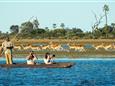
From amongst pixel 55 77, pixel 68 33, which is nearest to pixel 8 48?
pixel 55 77

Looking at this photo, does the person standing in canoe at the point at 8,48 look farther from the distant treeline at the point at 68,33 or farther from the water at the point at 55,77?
the distant treeline at the point at 68,33

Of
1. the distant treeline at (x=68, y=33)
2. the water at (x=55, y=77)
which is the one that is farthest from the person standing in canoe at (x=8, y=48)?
the distant treeline at (x=68, y=33)

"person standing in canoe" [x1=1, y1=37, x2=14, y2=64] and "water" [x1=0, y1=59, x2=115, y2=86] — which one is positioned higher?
→ "person standing in canoe" [x1=1, y1=37, x2=14, y2=64]

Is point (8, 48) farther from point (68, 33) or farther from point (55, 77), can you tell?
point (68, 33)

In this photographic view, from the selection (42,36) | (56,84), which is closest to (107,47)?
(56,84)

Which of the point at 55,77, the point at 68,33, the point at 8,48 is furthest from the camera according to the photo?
the point at 68,33

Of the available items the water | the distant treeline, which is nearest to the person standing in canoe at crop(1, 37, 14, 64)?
the water

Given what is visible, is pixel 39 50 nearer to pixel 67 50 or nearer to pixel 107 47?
pixel 67 50

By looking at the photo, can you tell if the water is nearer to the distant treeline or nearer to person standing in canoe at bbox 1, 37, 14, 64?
person standing in canoe at bbox 1, 37, 14, 64

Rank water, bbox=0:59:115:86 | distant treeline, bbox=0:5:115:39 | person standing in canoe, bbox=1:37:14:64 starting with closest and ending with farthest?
water, bbox=0:59:115:86
person standing in canoe, bbox=1:37:14:64
distant treeline, bbox=0:5:115:39

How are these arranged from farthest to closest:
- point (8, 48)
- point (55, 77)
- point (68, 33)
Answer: point (68, 33)
point (8, 48)
point (55, 77)

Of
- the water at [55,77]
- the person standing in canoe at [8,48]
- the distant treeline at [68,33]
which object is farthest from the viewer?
the distant treeline at [68,33]

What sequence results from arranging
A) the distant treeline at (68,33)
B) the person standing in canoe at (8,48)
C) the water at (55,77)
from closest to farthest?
the water at (55,77) → the person standing in canoe at (8,48) → the distant treeline at (68,33)

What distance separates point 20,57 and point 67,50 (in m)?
10.1
